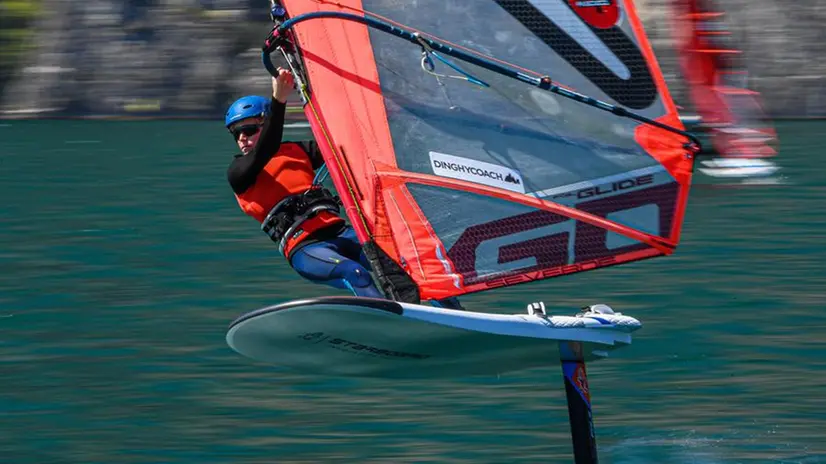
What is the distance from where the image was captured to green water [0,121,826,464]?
22.9 feet

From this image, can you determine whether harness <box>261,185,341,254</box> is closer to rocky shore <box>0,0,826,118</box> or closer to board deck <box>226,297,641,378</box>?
board deck <box>226,297,641,378</box>

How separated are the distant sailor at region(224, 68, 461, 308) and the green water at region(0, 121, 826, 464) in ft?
2.62

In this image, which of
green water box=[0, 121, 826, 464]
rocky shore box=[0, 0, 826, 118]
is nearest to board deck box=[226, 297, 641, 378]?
green water box=[0, 121, 826, 464]

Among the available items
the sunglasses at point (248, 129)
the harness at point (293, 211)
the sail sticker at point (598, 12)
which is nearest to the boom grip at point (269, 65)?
the sunglasses at point (248, 129)

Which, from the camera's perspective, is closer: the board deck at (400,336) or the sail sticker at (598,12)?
the board deck at (400,336)

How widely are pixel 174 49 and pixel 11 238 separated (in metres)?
12.1

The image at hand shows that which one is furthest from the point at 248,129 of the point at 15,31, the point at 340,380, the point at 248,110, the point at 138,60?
the point at 15,31

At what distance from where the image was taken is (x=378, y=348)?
6.30 meters

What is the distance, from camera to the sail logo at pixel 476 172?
7.13 metres

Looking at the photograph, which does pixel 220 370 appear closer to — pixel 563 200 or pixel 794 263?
pixel 563 200

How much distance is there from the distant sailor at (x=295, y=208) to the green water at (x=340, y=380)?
80 cm

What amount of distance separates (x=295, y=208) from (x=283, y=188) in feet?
0.40

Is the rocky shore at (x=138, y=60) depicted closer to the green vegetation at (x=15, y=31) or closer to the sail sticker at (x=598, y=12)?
the green vegetation at (x=15, y=31)

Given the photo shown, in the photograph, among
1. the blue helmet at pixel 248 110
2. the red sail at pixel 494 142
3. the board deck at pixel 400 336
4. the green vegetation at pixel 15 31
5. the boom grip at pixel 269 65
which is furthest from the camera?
the green vegetation at pixel 15 31
